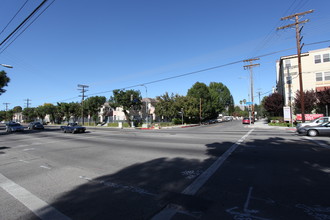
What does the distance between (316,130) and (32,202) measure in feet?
60.4

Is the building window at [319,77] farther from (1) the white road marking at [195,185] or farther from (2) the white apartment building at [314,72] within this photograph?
(1) the white road marking at [195,185]

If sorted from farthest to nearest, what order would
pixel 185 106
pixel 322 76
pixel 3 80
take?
pixel 185 106 → pixel 322 76 → pixel 3 80

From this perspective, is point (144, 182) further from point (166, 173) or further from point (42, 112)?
point (42, 112)

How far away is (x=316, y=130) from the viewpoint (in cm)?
1394

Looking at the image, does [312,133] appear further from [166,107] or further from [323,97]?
[166,107]

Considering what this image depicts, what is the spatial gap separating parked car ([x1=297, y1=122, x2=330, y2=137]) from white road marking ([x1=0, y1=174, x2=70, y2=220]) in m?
17.7

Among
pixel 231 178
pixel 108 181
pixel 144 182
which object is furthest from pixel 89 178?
pixel 231 178

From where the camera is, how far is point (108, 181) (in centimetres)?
494

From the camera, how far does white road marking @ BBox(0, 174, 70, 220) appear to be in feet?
10.5

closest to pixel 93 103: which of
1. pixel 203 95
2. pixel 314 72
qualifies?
pixel 203 95

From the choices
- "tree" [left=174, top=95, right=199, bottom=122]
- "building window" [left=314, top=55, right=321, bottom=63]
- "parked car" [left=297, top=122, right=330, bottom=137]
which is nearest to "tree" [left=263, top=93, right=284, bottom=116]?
"building window" [left=314, top=55, right=321, bottom=63]

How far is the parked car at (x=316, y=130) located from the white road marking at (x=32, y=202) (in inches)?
695

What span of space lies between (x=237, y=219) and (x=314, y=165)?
497 centimetres

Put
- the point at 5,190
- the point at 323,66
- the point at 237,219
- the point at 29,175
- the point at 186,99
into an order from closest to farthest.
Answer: the point at 237,219
the point at 5,190
the point at 29,175
the point at 323,66
the point at 186,99
